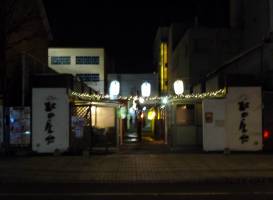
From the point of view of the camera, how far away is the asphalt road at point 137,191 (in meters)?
13.7

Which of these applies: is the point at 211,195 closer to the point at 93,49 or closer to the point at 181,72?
the point at 181,72

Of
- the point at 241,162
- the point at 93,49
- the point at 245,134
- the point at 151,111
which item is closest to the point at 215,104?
the point at 245,134

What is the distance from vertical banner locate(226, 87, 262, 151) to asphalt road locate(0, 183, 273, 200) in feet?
26.6

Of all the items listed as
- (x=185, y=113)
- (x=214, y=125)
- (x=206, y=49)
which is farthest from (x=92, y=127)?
(x=206, y=49)

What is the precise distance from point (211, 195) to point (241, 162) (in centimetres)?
724

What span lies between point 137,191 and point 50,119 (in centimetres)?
995

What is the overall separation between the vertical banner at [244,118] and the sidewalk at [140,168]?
1113 millimetres

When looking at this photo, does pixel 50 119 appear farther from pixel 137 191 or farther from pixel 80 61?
pixel 80 61

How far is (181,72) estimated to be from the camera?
146 feet

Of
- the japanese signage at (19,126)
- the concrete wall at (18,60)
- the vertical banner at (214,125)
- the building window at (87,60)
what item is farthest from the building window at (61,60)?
the vertical banner at (214,125)

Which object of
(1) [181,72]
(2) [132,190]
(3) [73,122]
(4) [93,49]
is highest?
(4) [93,49]

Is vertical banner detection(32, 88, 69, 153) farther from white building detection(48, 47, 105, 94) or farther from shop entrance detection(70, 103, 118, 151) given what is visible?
white building detection(48, 47, 105, 94)

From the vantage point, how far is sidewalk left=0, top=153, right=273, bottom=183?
16906mm

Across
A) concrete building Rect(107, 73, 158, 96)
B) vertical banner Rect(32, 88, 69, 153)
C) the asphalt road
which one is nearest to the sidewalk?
the asphalt road
